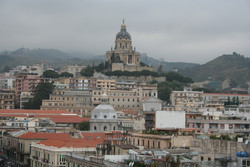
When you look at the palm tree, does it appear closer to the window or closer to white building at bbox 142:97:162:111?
the window

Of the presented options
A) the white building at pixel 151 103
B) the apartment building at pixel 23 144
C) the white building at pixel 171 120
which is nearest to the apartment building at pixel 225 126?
the white building at pixel 171 120

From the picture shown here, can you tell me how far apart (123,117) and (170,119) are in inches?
2267

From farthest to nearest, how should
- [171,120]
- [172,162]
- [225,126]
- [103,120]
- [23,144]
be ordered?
[103,120] < [23,144] < [171,120] < [225,126] < [172,162]

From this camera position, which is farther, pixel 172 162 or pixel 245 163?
pixel 172 162

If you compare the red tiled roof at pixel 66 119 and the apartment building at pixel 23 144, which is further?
the red tiled roof at pixel 66 119

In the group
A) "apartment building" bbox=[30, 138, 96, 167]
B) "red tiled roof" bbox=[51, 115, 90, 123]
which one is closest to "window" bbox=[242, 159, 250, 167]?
"apartment building" bbox=[30, 138, 96, 167]

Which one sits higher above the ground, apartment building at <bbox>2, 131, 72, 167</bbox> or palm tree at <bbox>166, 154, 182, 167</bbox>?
palm tree at <bbox>166, 154, 182, 167</bbox>

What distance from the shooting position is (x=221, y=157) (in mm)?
57688

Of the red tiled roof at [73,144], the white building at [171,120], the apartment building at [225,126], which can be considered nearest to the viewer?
the red tiled roof at [73,144]

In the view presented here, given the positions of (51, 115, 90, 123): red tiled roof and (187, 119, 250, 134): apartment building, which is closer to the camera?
(187, 119, 250, 134): apartment building

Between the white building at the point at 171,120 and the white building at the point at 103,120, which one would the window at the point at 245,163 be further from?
the white building at the point at 103,120

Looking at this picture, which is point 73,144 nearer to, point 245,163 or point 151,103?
point 245,163

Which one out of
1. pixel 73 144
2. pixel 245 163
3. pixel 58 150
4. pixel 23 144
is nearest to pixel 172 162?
pixel 245 163

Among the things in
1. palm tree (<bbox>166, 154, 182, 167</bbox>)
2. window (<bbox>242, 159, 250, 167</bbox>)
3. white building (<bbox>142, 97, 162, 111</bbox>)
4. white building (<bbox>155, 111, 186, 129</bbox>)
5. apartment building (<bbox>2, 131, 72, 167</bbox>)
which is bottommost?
apartment building (<bbox>2, 131, 72, 167</bbox>)
